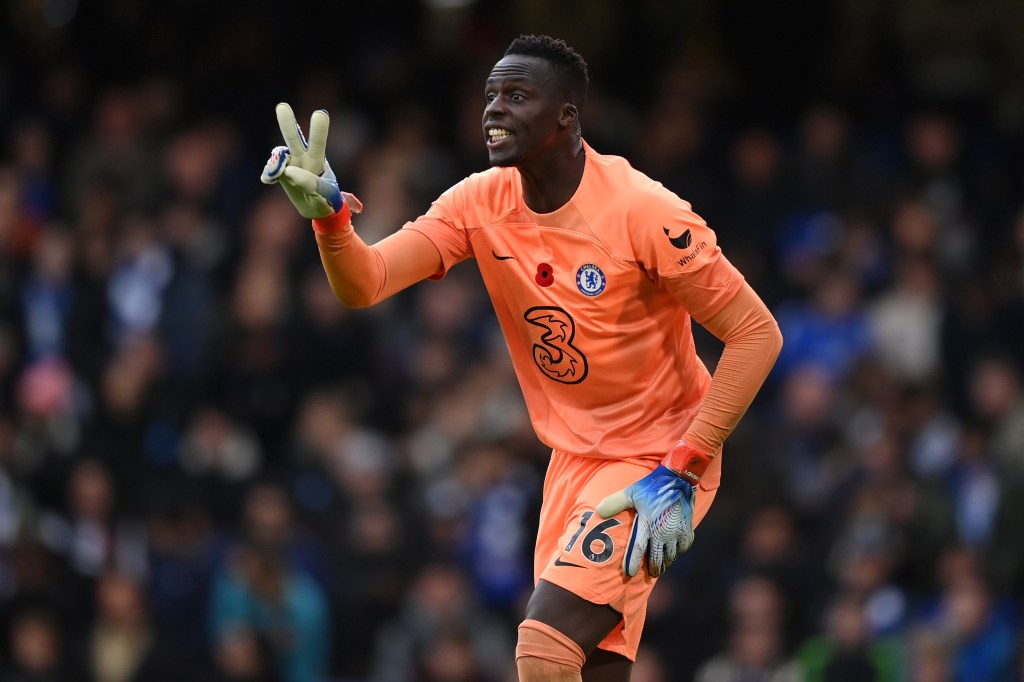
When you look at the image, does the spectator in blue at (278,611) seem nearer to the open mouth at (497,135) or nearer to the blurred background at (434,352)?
the blurred background at (434,352)

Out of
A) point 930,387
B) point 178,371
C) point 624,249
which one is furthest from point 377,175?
point 624,249

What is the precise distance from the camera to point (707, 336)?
1091cm

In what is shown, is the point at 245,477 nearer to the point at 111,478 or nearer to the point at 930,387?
the point at 111,478

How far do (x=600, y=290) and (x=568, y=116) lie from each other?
0.57 m

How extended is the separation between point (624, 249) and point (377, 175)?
272 inches

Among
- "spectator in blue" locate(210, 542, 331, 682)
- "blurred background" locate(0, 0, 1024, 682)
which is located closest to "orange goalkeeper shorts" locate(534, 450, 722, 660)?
"blurred background" locate(0, 0, 1024, 682)

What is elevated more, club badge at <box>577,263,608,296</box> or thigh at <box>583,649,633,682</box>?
club badge at <box>577,263,608,296</box>

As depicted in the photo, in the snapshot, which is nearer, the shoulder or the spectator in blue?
the shoulder

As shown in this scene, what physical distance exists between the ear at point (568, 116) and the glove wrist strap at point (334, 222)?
760mm

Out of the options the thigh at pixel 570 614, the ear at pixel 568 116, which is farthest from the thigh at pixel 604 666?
the ear at pixel 568 116

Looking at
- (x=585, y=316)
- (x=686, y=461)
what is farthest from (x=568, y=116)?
(x=686, y=461)

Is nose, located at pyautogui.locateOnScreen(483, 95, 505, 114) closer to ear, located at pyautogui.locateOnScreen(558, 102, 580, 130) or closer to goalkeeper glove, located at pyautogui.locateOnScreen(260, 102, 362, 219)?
ear, located at pyautogui.locateOnScreen(558, 102, 580, 130)

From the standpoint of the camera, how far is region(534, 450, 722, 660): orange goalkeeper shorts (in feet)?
17.7

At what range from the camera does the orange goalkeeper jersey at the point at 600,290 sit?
18.2 feet
